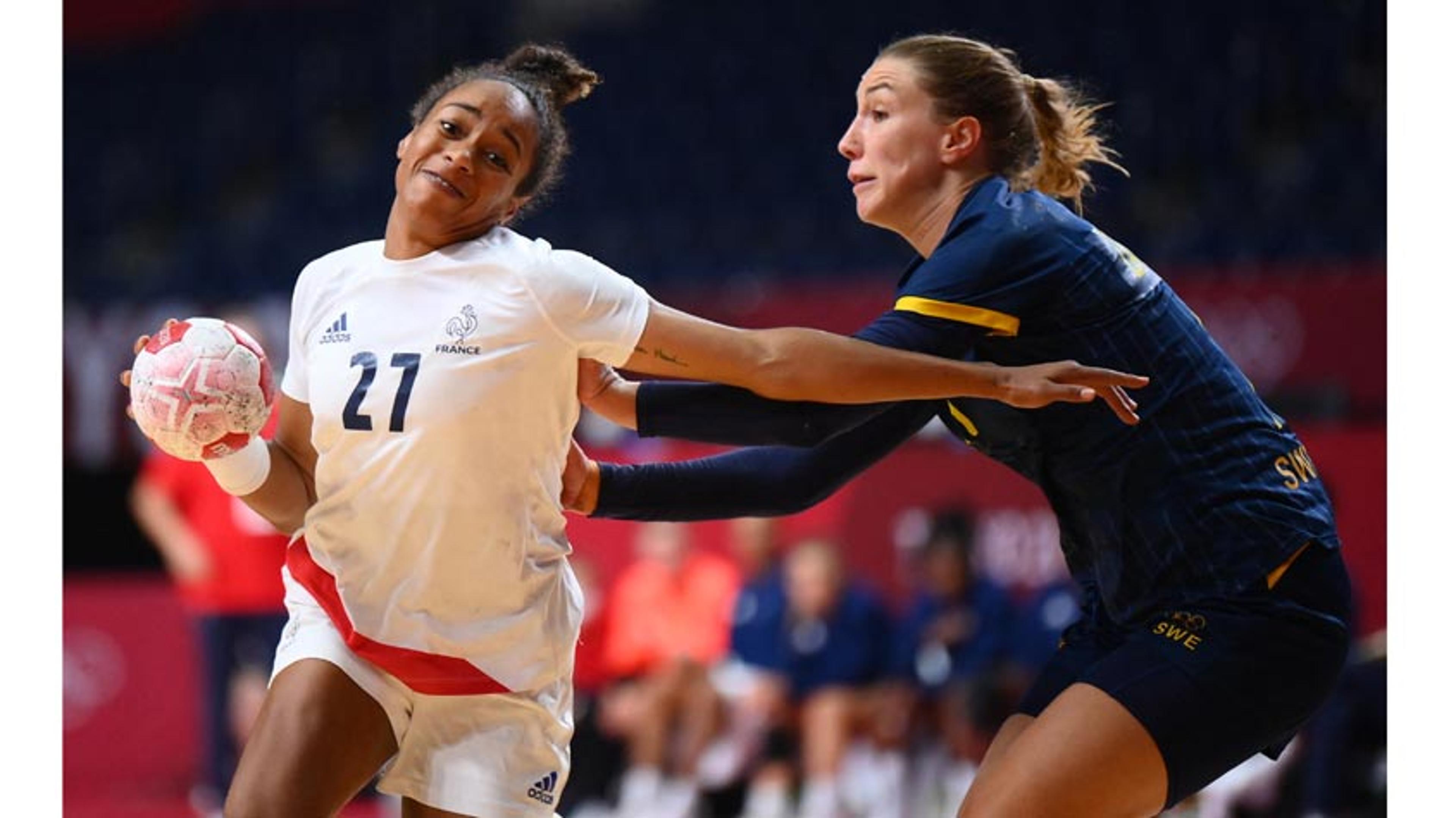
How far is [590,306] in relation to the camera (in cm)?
338

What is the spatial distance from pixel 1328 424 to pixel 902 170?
14.4 ft

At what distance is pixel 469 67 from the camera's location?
149 inches

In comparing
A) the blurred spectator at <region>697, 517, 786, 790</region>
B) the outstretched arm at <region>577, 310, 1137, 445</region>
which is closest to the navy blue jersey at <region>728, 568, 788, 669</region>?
the blurred spectator at <region>697, 517, 786, 790</region>

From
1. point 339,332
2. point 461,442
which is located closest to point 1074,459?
point 461,442

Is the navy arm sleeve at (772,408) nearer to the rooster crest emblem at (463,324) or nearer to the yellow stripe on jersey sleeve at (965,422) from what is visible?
the yellow stripe on jersey sleeve at (965,422)

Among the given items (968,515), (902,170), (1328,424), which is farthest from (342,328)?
(1328,424)

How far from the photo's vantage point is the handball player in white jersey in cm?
330

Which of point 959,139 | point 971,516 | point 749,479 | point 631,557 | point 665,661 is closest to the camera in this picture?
point 959,139

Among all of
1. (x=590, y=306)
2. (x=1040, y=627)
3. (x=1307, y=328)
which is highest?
(x=590, y=306)

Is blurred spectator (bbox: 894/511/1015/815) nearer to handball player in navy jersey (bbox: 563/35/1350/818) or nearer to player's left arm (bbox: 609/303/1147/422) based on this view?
handball player in navy jersey (bbox: 563/35/1350/818)

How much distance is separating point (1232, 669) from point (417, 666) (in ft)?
4.91

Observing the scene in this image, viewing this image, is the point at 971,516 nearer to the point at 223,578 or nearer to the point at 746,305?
the point at 746,305

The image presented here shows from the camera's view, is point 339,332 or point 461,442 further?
point 339,332

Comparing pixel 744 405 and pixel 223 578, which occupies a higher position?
pixel 744 405
